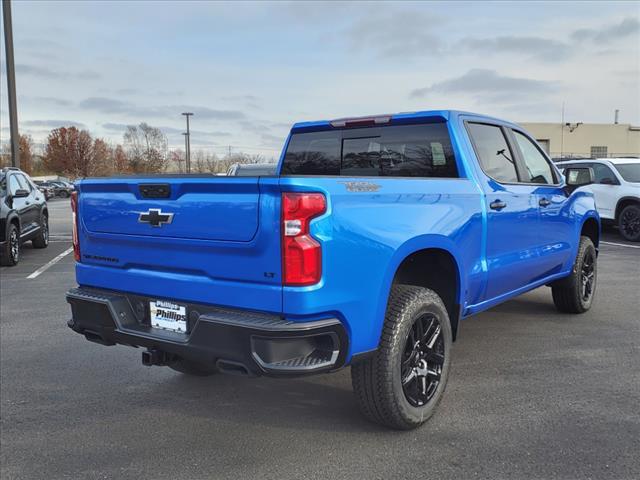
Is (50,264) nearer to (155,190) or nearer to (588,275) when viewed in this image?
(155,190)

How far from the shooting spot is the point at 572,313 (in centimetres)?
609

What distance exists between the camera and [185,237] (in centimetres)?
300

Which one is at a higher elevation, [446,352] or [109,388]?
[446,352]

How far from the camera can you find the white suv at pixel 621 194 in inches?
473

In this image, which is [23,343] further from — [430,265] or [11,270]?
[11,270]

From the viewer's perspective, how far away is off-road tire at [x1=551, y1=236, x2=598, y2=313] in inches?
229

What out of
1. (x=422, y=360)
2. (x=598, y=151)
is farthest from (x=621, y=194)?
(x=598, y=151)

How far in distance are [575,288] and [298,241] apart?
4.23m

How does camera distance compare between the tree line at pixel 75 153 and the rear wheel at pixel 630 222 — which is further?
the tree line at pixel 75 153

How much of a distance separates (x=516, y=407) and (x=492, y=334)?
173 cm

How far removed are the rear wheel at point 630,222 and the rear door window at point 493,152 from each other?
8.99m

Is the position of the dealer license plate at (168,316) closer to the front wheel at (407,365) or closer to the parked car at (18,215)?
the front wheel at (407,365)

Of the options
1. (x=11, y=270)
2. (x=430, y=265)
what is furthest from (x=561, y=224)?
(x=11, y=270)

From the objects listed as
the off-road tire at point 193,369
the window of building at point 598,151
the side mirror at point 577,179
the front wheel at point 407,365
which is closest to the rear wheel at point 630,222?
the side mirror at point 577,179
